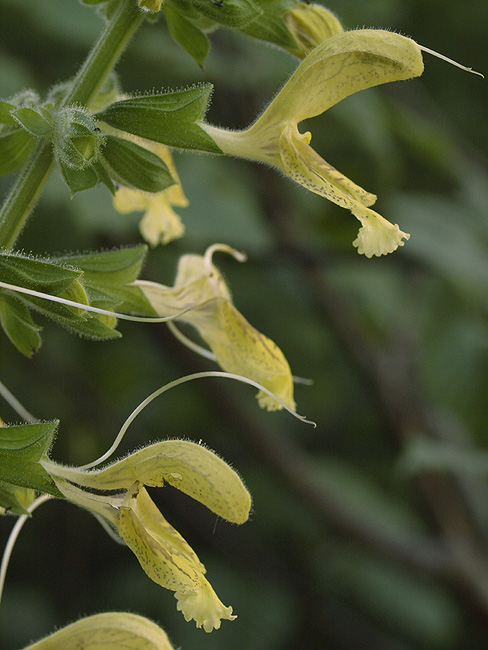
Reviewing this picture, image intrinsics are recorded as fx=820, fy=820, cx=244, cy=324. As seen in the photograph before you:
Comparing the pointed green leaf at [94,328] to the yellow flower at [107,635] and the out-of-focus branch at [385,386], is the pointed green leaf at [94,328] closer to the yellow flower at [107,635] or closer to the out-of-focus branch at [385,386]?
the yellow flower at [107,635]

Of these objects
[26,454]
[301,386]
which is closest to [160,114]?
[26,454]

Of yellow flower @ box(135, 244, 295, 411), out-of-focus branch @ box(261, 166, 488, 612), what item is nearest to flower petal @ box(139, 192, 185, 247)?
yellow flower @ box(135, 244, 295, 411)

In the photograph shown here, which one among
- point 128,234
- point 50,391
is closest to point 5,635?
point 50,391

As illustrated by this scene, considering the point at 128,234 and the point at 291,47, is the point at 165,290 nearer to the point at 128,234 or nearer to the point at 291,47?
the point at 291,47

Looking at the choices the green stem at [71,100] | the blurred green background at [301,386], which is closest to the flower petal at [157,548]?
the green stem at [71,100]

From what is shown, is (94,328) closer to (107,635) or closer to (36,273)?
(36,273)
